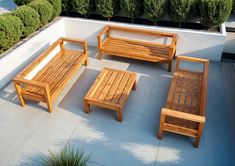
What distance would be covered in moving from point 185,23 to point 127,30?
1.71m

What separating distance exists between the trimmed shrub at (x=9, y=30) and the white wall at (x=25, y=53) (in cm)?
24

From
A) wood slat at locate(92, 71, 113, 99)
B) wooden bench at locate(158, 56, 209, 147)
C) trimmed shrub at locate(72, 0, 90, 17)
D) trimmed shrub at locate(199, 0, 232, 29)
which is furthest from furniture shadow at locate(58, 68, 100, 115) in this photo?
trimmed shrub at locate(199, 0, 232, 29)

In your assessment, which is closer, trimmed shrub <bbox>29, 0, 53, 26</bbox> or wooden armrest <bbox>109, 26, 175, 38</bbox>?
wooden armrest <bbox>109, 26, 175, 38</bbox>

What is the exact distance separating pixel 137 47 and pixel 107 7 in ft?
5.03

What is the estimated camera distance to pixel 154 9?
6480 millimetres

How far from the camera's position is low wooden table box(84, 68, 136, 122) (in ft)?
14.9

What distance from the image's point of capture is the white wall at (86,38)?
18.4ft

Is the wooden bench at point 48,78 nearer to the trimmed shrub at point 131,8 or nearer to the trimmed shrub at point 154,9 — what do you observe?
the trimmed shrub at point 131,8

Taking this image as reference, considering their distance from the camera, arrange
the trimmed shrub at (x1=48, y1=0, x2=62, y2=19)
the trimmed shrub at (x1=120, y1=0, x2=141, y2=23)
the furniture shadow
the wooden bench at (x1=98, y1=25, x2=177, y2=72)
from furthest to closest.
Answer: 1. the trimmed shrub at (x1=48, y1=0, x2=62, y2=19)
2. the trimmed shrub at (x1=120, y1=0, x2=141, y2=23)
3. the wooden bench at (x1=98, y1=25, x2=177, y2=72)
4. the furniture shadow

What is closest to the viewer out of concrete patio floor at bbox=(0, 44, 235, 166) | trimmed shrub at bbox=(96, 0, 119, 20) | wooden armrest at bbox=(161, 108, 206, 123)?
wooden armrest at bbox=(161, 108, 206, 123)

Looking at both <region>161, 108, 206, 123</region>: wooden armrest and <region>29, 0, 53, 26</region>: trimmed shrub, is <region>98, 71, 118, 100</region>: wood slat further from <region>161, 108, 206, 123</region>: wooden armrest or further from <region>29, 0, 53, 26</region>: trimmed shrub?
<region>29, 0, 53, 26</region>: trimmed shrub

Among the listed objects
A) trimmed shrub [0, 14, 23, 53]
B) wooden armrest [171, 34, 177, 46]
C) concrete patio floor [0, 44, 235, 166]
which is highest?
trimmed shrub [0, 14, 23, 53]

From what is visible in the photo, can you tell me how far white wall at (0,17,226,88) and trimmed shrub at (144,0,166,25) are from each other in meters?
0.48

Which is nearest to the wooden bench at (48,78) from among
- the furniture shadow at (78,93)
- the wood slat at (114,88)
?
the furniture shadow at (78,93)
